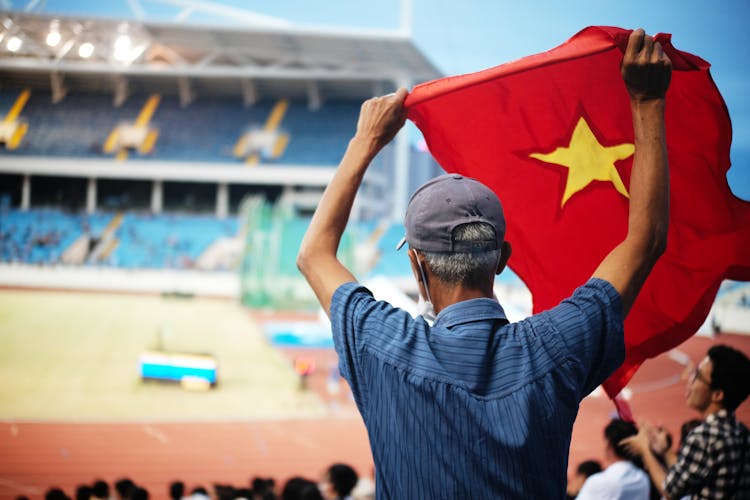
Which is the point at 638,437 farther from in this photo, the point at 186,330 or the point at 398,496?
the point at 186,330

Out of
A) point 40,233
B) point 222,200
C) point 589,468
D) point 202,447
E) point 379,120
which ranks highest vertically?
point 222,200

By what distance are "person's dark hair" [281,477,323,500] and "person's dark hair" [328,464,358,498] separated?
99 mm

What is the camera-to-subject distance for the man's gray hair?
1118 mm

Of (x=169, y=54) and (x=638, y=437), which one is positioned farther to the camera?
(x=169, y=54)

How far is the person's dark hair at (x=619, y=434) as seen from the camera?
7.73 ft

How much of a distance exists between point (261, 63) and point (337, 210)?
26392 mm

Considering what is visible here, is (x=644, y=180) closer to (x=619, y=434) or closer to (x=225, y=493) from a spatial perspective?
(x=619, y=434)

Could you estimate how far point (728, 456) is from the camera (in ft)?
6.15

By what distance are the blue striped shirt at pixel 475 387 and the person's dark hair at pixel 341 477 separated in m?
2.24

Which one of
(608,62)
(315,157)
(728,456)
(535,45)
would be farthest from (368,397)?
(315,157)

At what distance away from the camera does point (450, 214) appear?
1.12m

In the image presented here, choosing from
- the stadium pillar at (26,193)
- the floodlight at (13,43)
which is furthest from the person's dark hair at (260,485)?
the stadium pillar at (26,193)

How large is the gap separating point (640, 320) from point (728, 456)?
440 millimetres

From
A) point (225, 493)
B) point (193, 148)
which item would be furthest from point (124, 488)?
point (193, 148)
